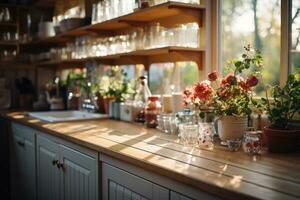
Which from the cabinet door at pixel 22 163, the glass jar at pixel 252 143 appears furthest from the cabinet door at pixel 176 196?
the cabinet door at pixel 22 163

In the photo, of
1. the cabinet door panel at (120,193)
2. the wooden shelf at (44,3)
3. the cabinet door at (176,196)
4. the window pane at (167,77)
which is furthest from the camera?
the wooden shelf at (44,3)

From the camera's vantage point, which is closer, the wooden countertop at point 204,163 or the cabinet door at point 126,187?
the wooden countertop at point 204,163

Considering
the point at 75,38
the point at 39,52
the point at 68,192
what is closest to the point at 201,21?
the point at 68,192

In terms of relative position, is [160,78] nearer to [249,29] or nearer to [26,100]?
[249,29]

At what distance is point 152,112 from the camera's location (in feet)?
7.79

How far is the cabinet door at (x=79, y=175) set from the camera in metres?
1.89

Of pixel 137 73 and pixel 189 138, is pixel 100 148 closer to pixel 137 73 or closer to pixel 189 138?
pixel 189 138

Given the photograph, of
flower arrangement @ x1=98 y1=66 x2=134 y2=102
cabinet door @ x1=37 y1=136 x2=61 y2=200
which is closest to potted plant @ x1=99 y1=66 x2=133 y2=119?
flower arrangement @ x1=98 y1=66 x2=134 y2=102

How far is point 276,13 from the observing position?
2057mm

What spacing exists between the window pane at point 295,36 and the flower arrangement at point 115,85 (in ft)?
4.38

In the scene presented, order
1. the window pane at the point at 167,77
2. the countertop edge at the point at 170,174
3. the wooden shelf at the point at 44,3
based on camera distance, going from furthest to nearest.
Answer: the wooden shelf at the point at 44,3 → the window pane at the point at 167,77 → the countertop edge at the point at 170,174

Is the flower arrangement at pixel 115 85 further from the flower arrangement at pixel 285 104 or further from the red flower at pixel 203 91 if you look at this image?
the flower arrangement at pixel 285 104

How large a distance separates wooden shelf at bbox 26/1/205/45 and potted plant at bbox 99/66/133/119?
355 millimetres

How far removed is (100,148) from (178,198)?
1.91ft
